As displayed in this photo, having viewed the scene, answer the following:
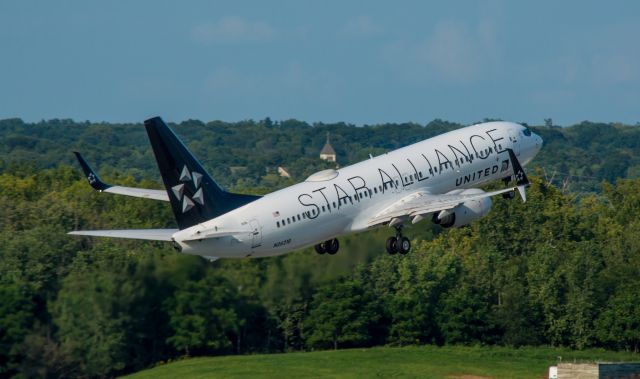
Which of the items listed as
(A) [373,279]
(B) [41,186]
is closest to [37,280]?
(A) [373,279]

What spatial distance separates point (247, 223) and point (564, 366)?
3930cm

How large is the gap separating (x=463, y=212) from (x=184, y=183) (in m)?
16.9

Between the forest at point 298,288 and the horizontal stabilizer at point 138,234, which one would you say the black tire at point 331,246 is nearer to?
the forest at point 298,288

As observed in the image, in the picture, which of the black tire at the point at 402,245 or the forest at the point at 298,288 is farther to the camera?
the forest at the point at 298,288

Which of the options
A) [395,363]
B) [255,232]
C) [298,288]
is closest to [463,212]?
[298,288]

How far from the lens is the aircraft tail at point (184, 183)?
73.5 meters

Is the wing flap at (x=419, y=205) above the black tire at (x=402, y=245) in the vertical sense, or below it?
above

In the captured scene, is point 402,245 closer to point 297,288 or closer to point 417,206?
point 417,206

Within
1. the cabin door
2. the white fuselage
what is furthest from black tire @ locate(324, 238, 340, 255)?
the cabin door

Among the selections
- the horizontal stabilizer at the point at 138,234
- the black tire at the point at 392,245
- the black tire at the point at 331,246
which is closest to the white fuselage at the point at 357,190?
the horizontal stabilizer at the point at 138,234

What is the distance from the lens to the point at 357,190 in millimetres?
80812

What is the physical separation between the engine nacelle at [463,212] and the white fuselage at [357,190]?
1.71 metres

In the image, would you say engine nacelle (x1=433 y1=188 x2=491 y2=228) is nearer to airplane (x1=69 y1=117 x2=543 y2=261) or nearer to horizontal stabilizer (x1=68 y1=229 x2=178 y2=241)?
airplane (x1=69 y1=117 x2=543 y2=261)

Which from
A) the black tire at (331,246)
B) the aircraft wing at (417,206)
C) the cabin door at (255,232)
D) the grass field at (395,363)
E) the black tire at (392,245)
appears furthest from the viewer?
the grass field at (395,363)
